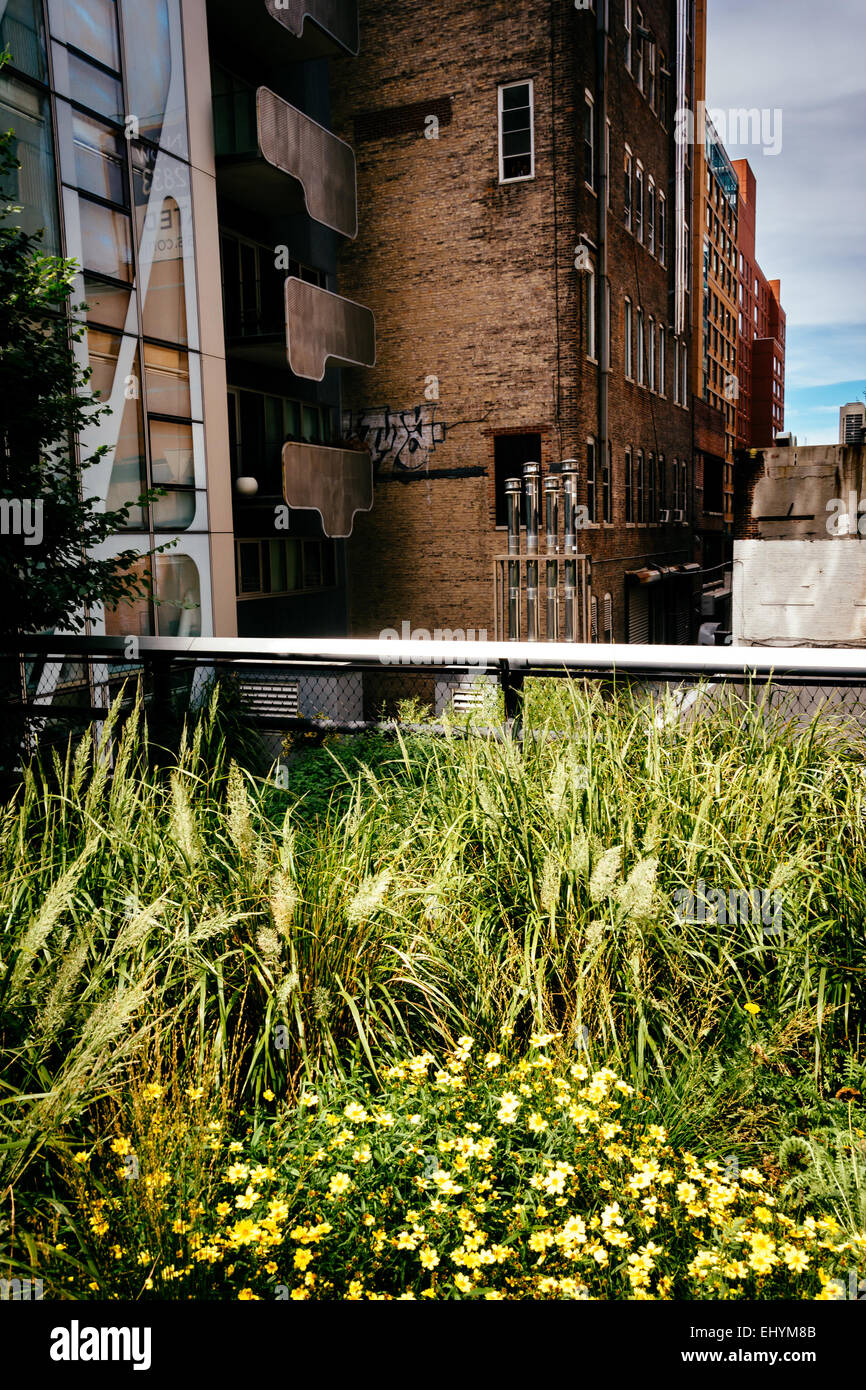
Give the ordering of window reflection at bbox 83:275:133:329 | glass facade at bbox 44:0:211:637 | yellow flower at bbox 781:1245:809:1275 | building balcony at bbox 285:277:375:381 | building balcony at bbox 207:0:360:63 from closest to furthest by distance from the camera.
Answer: yellow flower at bbox 781:1245:809:1275, glass facade at bbox 44:0:211:637, window reflection at bbox 83:275:133:329, building balcony at bbox 207:0:360:63, building balcony at bbox 285:277:375:381

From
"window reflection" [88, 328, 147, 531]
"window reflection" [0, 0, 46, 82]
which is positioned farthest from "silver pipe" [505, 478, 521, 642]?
"window reflection" [0, 0, 46, 82]

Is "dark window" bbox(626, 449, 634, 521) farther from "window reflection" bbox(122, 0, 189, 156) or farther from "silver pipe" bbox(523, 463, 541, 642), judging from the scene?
"window reflection" bbox(122, 0, 189, 156)

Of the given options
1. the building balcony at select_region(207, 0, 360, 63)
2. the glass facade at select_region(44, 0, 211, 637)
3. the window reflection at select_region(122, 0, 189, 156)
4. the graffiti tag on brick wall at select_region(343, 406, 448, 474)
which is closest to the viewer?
the glass facade at select_region(44, 0, 211, 637)

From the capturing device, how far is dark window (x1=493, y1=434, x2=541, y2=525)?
22.5 meters

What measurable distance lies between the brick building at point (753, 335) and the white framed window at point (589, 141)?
44474 millimetres

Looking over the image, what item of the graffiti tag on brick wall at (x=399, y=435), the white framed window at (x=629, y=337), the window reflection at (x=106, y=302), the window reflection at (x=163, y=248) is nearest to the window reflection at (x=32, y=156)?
the window reflection at (x=106, y=302)

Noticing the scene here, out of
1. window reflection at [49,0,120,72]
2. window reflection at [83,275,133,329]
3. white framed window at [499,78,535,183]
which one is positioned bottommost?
window reflection at [83,275,133,329]

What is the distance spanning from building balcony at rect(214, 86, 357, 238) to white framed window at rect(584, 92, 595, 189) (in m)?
6.21

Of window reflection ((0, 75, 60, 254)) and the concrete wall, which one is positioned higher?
window reflection ((0, 75, 60, 254))

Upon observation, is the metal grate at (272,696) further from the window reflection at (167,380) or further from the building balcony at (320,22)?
the building balcony at (320,22)

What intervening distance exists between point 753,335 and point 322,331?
70882 mm

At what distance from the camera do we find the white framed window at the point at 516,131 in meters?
21.3

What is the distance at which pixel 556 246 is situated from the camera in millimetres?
21438

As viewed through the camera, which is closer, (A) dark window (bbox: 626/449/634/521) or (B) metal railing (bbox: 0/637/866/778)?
(B) metal railing (bbox: 0/637/866/778)
